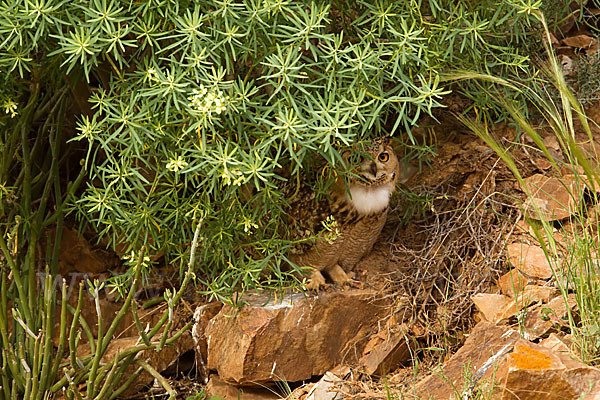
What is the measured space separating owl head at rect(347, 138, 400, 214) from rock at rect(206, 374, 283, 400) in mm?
1100

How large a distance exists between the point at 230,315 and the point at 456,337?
1126 mm

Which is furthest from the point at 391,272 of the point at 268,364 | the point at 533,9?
the point at 533,9

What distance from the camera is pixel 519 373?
8.18ft

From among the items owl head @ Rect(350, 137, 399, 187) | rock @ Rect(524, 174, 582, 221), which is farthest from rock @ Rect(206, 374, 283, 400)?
rock @ Rect(524, 174, 582, 221)

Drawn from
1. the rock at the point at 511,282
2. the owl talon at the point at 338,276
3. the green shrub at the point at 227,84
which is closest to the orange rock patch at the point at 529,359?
the rock at the point at 511,282

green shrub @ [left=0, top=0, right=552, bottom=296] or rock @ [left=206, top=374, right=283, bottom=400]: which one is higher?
green shrub @ [left=0, top=0, right=552, bottom=296]

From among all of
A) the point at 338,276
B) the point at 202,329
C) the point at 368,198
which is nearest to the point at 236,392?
the point at 202,329

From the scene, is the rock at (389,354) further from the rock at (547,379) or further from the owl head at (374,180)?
the rock at (547,379)

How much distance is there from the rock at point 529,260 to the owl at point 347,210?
2.22 feet

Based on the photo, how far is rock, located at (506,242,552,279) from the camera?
3441 mm

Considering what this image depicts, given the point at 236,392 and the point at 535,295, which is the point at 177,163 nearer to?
the point at 236,392

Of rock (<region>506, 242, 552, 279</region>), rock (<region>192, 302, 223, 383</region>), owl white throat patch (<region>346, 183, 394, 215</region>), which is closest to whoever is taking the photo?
rock (<region>506, 242, 552, 279</region>)

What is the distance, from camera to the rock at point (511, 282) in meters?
3.42

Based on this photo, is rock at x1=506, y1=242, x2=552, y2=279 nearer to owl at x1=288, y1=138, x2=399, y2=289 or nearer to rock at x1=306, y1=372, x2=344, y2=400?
owl at x1=288, y1=138, x2=399, y2=289
